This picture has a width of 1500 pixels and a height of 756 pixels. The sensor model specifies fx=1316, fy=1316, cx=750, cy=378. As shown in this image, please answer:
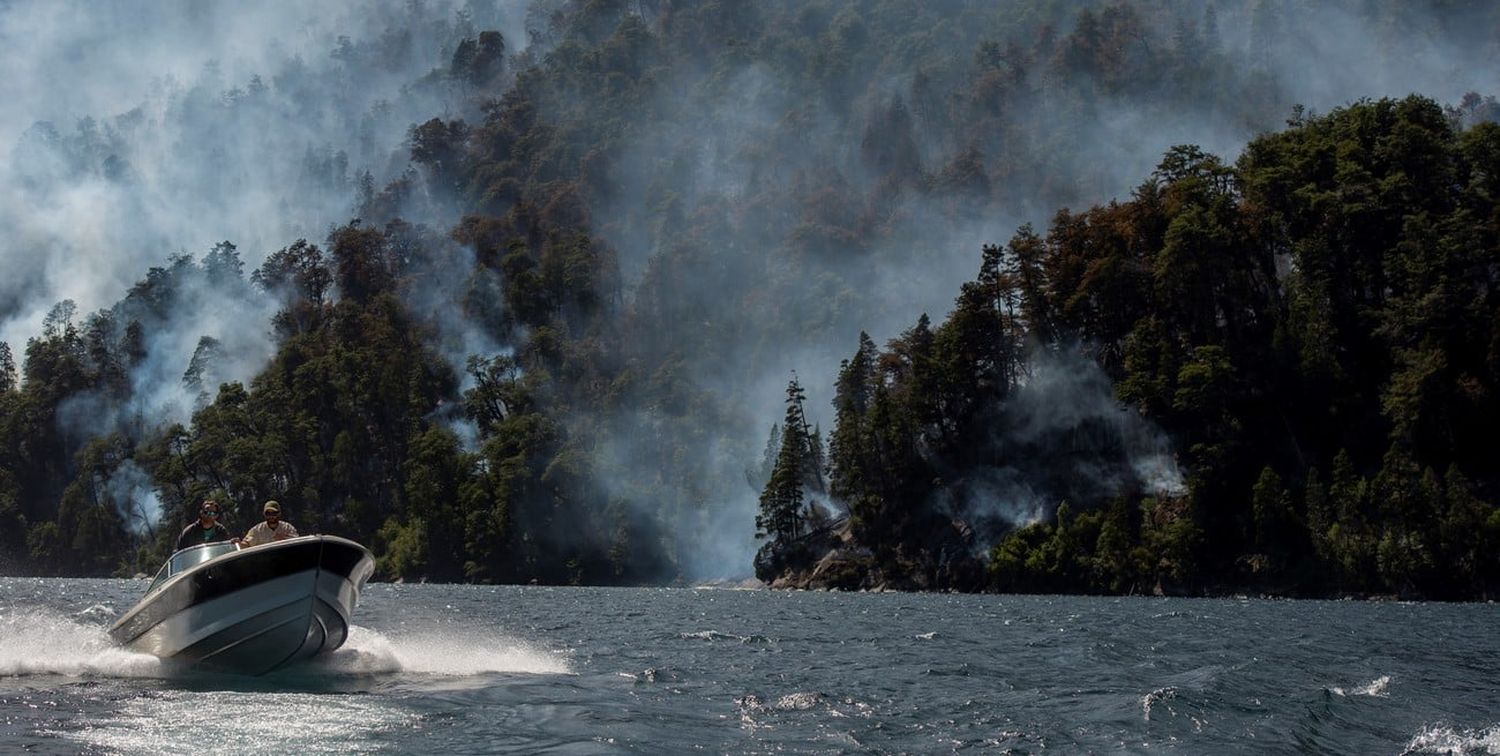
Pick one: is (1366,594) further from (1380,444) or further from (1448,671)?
(1448,671)

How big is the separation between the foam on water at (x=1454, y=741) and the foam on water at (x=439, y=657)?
14.8 meters

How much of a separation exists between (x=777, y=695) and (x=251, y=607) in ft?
31.5

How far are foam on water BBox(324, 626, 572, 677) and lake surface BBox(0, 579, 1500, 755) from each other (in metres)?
0.09

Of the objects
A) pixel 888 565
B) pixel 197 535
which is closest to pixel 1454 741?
pixel 197 535

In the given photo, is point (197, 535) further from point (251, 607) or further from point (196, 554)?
point (251, 607)

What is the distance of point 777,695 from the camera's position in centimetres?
2238

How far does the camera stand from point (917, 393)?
11150 centimetres

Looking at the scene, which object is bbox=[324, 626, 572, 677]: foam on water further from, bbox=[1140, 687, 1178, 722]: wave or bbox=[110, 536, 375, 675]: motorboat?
bbox=[1140, 687, 1178, 722]: wave

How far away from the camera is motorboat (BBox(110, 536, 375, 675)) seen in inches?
932

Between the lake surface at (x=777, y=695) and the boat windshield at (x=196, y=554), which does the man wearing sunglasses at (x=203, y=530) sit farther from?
the lake surface at (x=777, y=695)

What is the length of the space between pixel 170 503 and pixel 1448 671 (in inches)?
6064

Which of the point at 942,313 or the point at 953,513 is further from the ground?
the point at 942,313

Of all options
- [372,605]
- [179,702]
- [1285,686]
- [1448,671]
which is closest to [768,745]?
[179,702]

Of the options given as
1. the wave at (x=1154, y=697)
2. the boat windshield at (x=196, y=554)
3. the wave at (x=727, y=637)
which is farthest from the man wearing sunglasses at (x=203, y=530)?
the wave at (x=1154, y=697)
